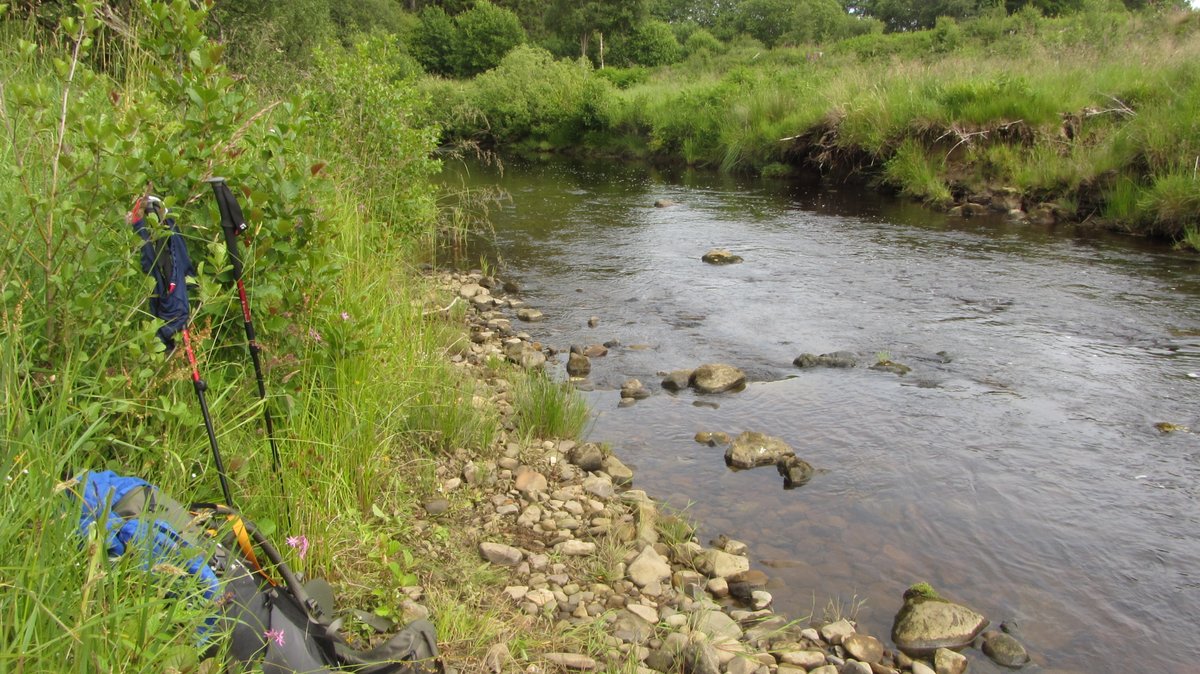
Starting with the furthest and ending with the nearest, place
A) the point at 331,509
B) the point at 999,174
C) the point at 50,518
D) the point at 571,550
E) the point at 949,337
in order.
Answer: the point at 999,174, the point at 949,337, the point at 571,550, the point at 331,509, the point at 50,518

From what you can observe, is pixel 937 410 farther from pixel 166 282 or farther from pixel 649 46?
pixel 649 46

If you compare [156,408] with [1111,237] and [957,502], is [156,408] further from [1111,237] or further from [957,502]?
[1111,237]

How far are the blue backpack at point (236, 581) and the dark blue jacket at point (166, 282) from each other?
61 centimetres

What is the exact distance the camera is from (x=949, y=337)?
7.20 m

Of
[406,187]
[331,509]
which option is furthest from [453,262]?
[331,509]

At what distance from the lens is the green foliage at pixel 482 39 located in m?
43.5

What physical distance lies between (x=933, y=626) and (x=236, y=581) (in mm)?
2647

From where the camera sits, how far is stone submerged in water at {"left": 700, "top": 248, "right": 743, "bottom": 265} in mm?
9914

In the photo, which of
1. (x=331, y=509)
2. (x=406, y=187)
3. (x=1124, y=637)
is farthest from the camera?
(x=406, y=187)

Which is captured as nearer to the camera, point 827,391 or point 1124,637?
point 1124,637

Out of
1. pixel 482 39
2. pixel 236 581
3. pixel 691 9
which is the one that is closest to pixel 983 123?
pixel 236 581

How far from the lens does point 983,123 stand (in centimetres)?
1304

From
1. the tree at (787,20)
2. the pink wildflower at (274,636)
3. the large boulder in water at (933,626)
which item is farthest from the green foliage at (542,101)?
the tree at (787,20)

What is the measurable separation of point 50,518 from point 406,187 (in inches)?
263
